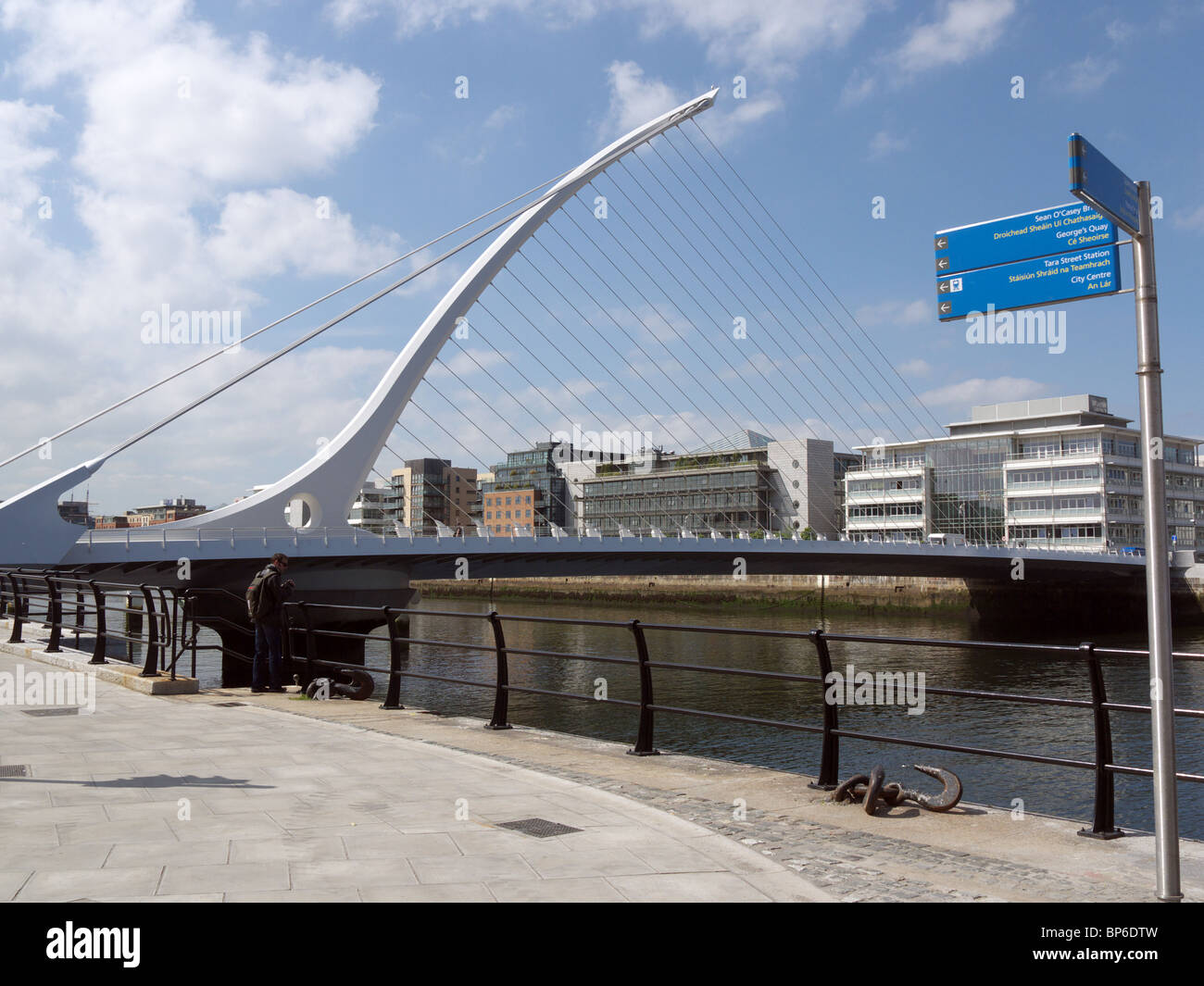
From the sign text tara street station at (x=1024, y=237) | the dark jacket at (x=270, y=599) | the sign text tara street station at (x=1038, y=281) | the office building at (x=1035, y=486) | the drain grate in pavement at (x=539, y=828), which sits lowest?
the drain grate in pavement at (x=539, y=828)

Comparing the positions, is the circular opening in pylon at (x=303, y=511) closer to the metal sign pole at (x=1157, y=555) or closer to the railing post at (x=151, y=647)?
the railing post at (x=151, y=647)

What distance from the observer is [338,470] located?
33719 millimetres

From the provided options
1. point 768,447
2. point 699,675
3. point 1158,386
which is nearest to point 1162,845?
point 1158,386

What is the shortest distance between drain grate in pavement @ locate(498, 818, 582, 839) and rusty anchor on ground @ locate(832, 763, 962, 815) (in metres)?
1.95

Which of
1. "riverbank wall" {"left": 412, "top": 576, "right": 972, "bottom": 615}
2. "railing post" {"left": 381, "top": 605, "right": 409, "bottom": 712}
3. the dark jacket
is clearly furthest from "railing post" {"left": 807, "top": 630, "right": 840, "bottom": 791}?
"riverbank wall" {"left": 412, "top": 576, "right": 972, "bottom": 615}

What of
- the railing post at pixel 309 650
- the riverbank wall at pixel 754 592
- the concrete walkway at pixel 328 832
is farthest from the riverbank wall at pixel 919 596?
the concrete walkway at pixel 328 832

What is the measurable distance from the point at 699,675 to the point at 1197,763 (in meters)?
15.8

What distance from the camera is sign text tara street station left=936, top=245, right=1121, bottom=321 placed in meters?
4.45

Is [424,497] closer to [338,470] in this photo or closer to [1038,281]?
[338,470]

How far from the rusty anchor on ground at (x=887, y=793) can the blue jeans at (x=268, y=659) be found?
7966mm

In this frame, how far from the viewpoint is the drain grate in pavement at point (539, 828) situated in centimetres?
531

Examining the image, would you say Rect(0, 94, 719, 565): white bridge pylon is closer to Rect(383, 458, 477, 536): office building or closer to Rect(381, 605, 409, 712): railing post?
Rect(381, 605, 409, 712): railing post

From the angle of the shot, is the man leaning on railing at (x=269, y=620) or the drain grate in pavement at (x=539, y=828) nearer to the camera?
the drain grate in pavement at (x=539, y=828)
